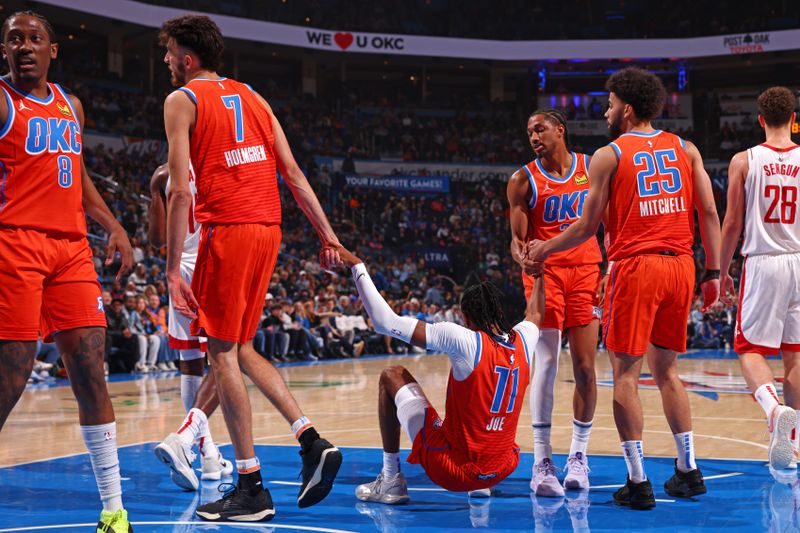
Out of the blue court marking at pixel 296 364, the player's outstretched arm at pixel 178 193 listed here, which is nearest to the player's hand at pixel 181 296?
the player's outstretched arm at pixel 178 193

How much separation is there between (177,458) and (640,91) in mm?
3259

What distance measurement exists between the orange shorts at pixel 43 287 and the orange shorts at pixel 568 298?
268 cm

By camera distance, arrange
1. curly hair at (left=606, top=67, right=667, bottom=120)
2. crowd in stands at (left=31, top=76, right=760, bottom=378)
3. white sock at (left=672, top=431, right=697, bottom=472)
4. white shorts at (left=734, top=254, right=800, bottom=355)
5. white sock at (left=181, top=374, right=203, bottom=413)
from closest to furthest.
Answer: curly hair at (left=606, top=67, right=667, bottom=120) < white sock at (left=672, top=431, right=697, bottom=472) < white shorts at (left=734, top=254, right=800, bottom=355) < white sock at (left=181, top=374, right=203, bottom=413) < crowd in stands at (left=31, top=76, right=760, bottom=378)

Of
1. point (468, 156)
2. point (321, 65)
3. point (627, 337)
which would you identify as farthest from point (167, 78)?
point (627, 337)

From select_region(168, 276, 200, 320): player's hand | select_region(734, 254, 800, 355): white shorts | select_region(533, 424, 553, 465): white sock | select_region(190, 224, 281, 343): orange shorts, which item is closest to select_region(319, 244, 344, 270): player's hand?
select_region(190, 224, 281, 343): orange shorts

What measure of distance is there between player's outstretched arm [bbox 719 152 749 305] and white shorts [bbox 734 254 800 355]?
161 mm

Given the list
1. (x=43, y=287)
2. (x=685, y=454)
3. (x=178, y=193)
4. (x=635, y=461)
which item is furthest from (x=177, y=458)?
(x=685, y=454)

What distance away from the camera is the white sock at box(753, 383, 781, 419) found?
5141 mm

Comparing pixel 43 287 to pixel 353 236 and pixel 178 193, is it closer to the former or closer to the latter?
pixel 178 193

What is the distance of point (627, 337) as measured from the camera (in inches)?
191

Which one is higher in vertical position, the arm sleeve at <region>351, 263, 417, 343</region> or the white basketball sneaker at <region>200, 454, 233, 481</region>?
the arm sleeve at <region>351, 263, 417, 343</region>

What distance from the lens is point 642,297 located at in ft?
15.9

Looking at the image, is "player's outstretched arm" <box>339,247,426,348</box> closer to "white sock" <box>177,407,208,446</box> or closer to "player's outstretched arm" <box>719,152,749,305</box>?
"white sock" <box>177,407,208,446</box>

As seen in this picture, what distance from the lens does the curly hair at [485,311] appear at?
4508 mm
